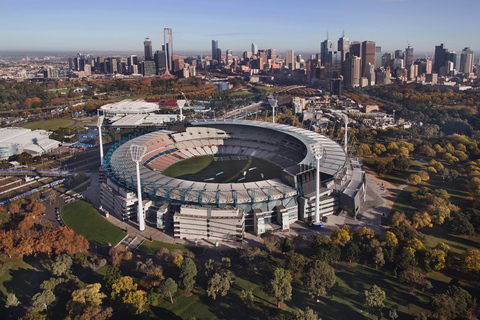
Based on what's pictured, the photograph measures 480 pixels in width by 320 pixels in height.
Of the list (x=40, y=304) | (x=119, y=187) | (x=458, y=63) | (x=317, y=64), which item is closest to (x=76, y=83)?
(x=317, y=64)

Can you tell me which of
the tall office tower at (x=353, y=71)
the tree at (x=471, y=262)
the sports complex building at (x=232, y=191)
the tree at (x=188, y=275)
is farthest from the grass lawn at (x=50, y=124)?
the tall office tower at (x=353, y=71)

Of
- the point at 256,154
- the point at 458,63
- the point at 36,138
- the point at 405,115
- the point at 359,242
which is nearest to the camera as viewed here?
the point at 359,242

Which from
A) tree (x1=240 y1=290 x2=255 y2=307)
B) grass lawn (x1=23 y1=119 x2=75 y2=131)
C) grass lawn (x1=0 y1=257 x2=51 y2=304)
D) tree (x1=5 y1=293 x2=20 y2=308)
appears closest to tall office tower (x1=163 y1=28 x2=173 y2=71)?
grass lawn (x1=23 y1=119 x2=75 y2=131)

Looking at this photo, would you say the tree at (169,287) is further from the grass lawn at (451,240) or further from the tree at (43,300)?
the grass lawn at (451,240)

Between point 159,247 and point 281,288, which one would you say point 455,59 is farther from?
point 281,288

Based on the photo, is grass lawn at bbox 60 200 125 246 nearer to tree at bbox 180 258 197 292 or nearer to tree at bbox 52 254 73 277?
tree at bbox 52 254 73 277

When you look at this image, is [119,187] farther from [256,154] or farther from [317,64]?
[317,64]
